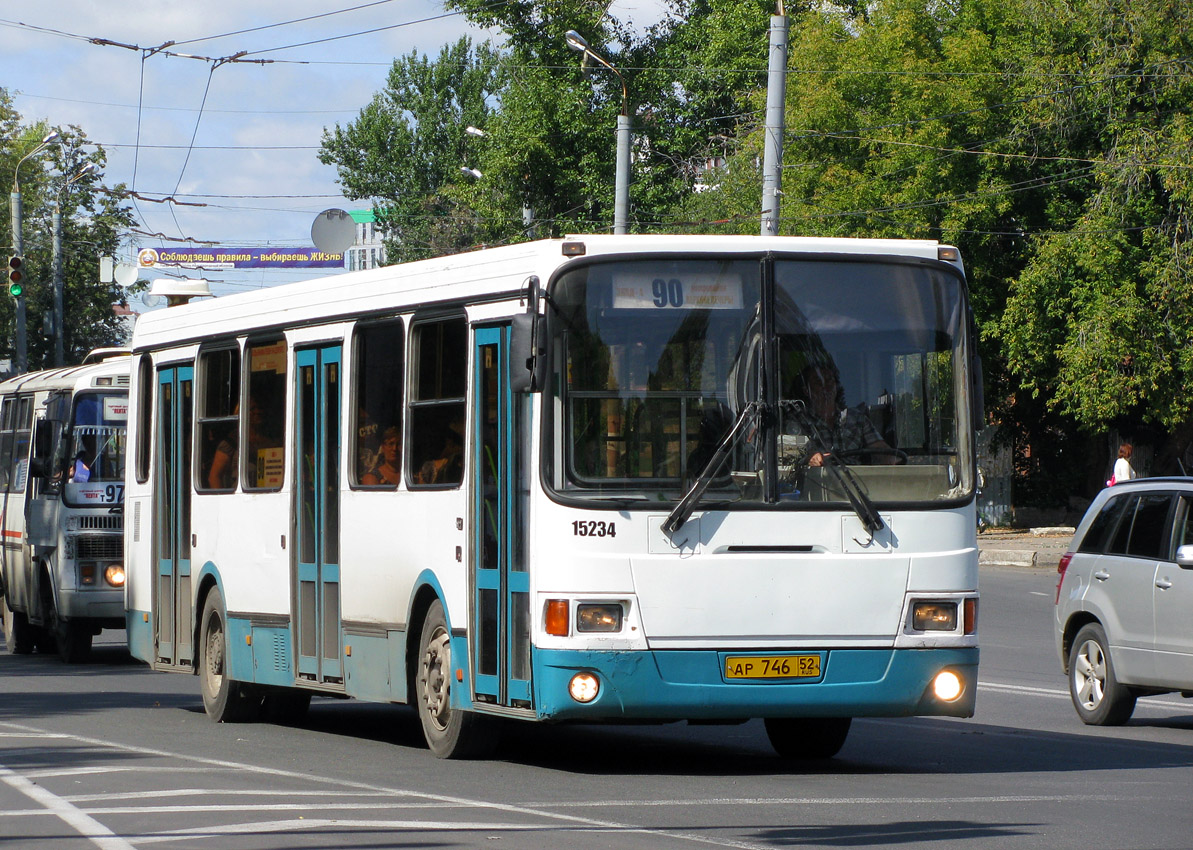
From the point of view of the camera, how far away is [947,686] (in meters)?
9.98

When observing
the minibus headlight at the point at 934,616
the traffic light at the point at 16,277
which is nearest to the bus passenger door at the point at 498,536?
the minibus headlight at the point at 934,616

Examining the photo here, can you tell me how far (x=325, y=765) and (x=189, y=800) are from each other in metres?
1.86

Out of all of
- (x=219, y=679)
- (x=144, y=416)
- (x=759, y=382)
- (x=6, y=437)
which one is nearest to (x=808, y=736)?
(x=759, y=382)

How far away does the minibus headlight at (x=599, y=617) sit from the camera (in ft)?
31.6

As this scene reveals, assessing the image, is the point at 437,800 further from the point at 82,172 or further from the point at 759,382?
the point at 82,172

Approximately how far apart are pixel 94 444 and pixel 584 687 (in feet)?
38.0

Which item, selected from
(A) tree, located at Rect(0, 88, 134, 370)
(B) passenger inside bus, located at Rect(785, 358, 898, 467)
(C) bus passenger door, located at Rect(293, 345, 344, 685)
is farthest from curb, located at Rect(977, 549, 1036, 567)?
(A) tree, located at Rect(0, 88, 134, 370)

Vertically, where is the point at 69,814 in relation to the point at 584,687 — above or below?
below

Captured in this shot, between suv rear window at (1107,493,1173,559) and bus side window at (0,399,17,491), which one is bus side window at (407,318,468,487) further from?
bus side window at (0,399,17,491)

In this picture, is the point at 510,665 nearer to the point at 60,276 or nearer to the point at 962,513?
the point at 962,513

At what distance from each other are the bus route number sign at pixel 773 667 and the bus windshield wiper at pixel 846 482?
2.40 ft

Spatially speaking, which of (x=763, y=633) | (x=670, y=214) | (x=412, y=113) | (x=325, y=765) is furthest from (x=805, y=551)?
(x=412, y=113)

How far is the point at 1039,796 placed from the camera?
9383mm

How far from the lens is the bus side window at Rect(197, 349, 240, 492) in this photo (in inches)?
548
